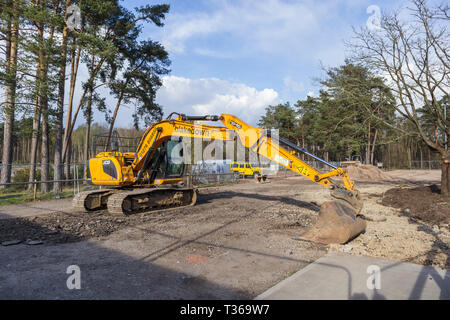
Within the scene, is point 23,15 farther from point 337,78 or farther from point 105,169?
point 337,78

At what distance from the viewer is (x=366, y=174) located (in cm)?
3059

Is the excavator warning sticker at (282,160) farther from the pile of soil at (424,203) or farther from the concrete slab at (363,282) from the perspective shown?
the pile of soil at (424,203)

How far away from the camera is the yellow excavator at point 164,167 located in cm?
869

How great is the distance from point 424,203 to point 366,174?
69.4 feet

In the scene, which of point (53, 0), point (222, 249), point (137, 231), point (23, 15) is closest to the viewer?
point (222, 249)

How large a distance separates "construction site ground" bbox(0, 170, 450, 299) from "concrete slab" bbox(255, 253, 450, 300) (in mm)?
365

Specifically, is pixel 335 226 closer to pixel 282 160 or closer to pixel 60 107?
pixel 282 160

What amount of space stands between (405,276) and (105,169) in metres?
9.62

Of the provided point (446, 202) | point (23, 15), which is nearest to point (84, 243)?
point (446, 202)

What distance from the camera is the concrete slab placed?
12.5ft

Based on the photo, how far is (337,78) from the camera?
13.7 meters

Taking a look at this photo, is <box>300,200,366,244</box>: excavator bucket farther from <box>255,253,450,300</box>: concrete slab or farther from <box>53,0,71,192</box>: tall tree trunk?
<box>53,0,71,192</box>: tall tree trunk
